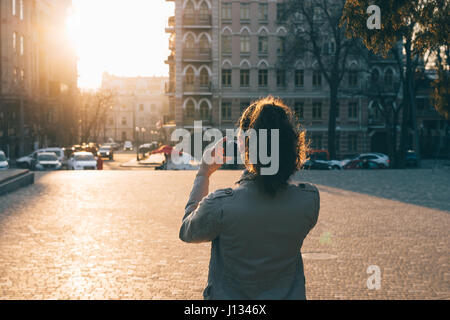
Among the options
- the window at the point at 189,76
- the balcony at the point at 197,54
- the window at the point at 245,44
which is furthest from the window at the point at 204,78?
the window at the point at 245,44

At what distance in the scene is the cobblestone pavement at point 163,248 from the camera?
288 inches

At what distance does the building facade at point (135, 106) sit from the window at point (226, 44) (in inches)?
2825

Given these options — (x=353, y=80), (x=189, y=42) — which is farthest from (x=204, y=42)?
(x=353, y=80)

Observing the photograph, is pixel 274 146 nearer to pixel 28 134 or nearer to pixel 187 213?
pixel 187 213

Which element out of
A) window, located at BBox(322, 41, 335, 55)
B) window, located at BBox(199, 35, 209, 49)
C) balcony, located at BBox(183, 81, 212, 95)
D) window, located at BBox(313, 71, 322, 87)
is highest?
window, located at BBox(199, 35, 209, 49)

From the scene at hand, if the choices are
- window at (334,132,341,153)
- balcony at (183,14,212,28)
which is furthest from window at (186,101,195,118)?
window at (334,132,341,153)

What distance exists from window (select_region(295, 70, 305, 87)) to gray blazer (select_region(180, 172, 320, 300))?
5382 centimetres

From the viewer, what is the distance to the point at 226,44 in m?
56.3

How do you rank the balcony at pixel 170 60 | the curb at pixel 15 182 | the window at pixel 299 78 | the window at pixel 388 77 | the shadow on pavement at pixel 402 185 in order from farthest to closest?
the balcony at pixel 170 60, the window at pixel 388 77, the window at pixel 299 78, the curb at pixel 15 182, the shadow on pavement at pixel 402 185

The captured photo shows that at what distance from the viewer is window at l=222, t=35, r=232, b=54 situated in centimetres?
5628

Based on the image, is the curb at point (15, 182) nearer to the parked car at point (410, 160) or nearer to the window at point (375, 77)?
the parked car at point (410, 160)

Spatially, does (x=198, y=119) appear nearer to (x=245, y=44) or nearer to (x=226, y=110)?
(x=226, y=110)

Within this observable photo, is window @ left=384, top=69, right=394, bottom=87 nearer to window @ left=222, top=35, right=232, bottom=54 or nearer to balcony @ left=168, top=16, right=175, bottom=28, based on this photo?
window @ left=222, top=35, right=232, bottom=54

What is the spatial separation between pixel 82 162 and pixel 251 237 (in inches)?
1384
